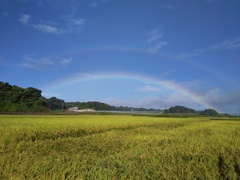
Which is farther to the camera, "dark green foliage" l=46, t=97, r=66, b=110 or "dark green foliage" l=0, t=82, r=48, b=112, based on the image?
"dark green foliage" l=46, t=97, r=66, b=110

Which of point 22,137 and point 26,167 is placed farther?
point 22,137

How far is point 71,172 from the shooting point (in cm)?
383

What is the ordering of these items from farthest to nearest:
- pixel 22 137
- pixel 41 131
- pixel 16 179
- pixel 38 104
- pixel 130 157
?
pixel 38 104 < pixel 41 131 < pixel 22 137 < pixel 130 157 < pixel 16 179

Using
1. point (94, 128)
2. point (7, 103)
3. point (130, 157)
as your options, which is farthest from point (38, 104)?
point (130, 157)

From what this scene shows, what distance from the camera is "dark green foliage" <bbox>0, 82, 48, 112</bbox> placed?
6288cm

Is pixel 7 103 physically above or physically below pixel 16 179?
above

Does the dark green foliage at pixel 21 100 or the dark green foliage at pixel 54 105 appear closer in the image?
the dark green foliage at pixel 21 100

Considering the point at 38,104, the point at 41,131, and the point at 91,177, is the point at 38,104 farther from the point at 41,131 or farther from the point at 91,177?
the point at 91,177

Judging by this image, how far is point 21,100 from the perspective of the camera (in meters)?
69.8

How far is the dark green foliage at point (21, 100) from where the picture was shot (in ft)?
206

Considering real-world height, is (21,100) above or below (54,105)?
below

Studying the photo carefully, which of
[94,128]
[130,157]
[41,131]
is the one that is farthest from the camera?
[94,128]

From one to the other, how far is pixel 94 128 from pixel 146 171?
473 inches

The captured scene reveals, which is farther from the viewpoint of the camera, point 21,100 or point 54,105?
point 54,105
